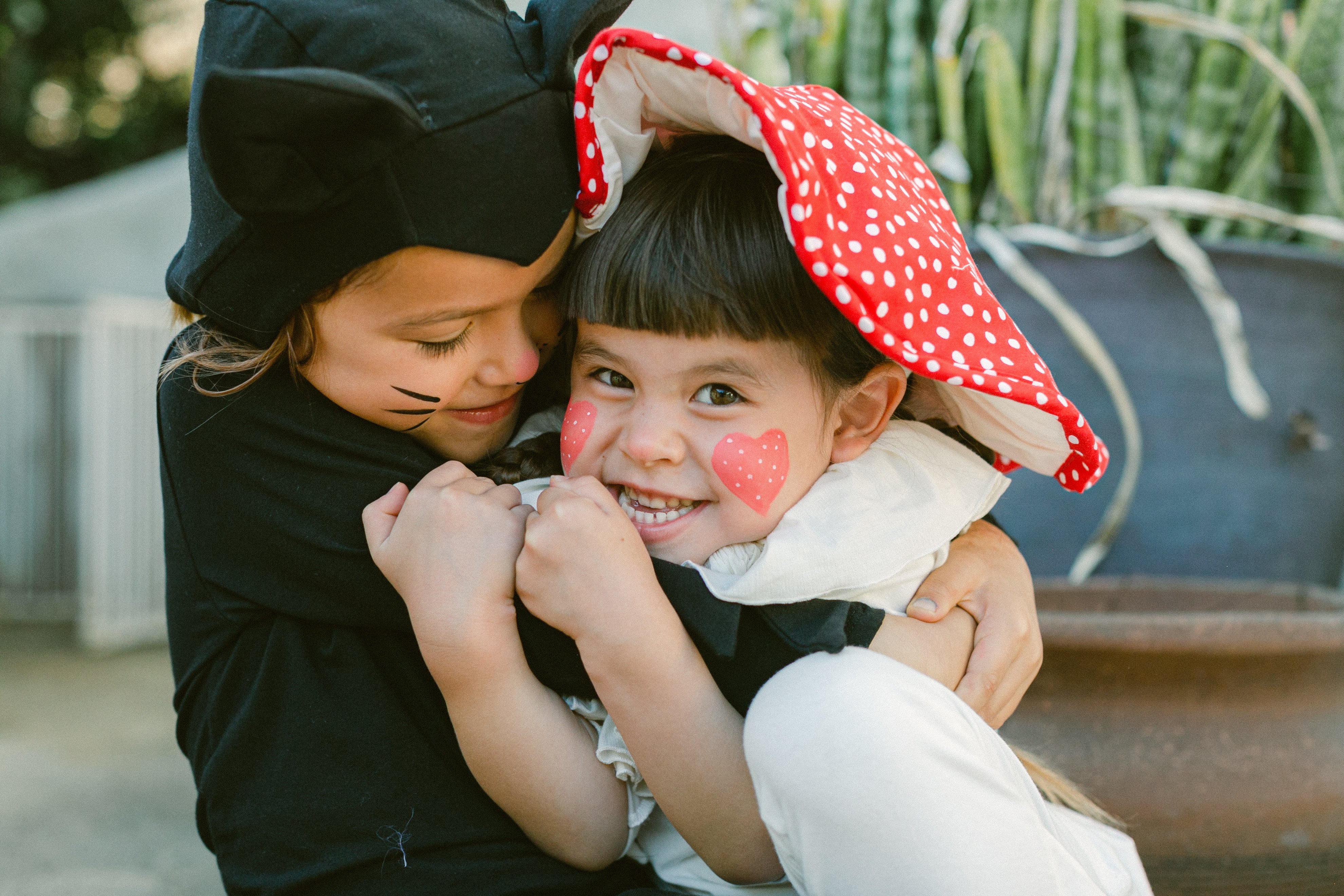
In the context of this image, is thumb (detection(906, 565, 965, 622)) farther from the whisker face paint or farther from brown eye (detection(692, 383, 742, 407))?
the whisker face paint

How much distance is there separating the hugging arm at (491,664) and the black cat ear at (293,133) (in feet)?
1.15

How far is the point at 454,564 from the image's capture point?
1141mm

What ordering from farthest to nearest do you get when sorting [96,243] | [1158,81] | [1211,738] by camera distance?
[96,243], [1158,81], [1211,738]

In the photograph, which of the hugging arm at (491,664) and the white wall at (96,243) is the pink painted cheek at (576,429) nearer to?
the hugging arm at (491,664)

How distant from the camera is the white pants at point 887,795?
980 millimetres

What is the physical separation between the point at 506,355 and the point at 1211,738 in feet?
3.84

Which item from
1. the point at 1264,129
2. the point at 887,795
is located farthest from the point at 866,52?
the point at 887,795

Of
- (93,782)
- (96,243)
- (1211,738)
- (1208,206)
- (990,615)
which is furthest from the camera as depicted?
(96,243)

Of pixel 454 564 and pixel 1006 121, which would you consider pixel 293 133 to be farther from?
pixel 1006 121

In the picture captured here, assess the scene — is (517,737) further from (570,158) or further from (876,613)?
(570,158)

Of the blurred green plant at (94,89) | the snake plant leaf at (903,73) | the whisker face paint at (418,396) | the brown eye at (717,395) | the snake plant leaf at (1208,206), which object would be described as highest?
the snake plant leaf at (903,73)

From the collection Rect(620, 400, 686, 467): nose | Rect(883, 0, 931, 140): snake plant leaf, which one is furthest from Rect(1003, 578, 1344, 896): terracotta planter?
Rect(883, 0, 931, 140): snake plant leaf

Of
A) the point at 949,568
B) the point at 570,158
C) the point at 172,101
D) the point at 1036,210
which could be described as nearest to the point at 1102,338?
the point at 1036,210

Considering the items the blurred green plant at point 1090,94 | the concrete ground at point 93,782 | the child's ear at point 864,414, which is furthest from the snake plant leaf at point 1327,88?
the concrete ground at point 93,782
